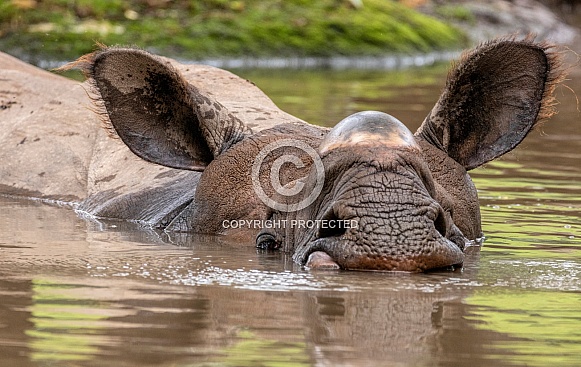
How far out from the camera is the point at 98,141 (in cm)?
982

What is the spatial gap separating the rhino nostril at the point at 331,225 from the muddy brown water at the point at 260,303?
0.22 m

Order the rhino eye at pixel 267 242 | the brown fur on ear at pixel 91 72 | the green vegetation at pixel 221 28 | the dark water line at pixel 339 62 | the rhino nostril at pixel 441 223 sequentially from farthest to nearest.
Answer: the dark water line at pixel 339 62 < the green vegetation at pixel 221 28 < the brown fur on ear at pixel 91 72 < the rhino eye at pixel 267 242 < the rhino nostril at pixel 441 223

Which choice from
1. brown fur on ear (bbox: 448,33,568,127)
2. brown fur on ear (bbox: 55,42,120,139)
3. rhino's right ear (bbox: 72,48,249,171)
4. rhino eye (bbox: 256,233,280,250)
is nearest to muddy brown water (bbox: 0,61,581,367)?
rhino eye (bbox: 256,233,280,250)

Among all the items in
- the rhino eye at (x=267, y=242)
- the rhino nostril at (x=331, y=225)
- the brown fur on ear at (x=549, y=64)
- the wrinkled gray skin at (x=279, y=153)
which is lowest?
the rhino eye at (x=267, y=242)

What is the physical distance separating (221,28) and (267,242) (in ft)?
58.5

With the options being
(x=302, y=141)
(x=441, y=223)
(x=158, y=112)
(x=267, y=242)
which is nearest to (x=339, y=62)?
(x=158, y=112)

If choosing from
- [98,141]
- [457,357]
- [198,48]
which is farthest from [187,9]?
[457,357]

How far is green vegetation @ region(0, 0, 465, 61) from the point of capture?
22.4 metres

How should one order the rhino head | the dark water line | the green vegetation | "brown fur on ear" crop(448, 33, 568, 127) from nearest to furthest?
the rhino head → "brown fur on ear" crop(448, 33, 568, 127) → the green vegetation → the dark water line

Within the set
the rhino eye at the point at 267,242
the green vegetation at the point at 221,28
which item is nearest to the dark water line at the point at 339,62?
the green vegetation at the point at 221,28

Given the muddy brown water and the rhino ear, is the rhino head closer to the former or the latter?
the rhino ear

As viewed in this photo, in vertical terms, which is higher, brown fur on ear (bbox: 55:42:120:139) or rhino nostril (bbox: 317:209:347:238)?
brown fur on ear (bbox: 55:42:120:139)

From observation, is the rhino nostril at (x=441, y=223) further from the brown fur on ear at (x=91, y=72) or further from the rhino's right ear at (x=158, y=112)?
the brown fur on ear at (x=91, y=72)

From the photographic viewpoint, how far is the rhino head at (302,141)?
6.60 metres
